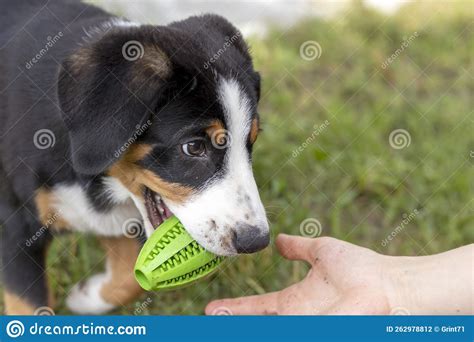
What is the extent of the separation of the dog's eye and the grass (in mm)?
1183

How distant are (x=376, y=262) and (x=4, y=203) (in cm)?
163

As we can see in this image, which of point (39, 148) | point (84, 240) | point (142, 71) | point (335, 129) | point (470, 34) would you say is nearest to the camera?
point (142, 71)

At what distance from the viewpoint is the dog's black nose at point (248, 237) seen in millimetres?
2771

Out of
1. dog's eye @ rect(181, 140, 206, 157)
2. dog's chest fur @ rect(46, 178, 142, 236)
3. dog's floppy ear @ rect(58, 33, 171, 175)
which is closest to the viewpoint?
dog's floppy ear @ rect(58, 33, 171, 175)

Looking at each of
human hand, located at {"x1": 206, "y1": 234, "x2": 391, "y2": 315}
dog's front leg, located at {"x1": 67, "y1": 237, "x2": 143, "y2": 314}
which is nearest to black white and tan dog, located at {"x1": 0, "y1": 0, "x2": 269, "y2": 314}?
dog's front leg, located at {"x1": 67, "y1": 237, "x2": 143, "y2": 314}

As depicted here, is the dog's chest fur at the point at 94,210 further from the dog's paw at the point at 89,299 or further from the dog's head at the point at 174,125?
the dog's paw at the point at 89,299

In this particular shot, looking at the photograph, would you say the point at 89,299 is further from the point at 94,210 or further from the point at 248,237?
the point at 248,237

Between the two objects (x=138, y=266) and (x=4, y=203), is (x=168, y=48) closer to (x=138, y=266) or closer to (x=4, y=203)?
(x=138, y=266)

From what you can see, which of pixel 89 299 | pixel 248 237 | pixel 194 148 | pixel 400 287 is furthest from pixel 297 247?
pixel 89 299

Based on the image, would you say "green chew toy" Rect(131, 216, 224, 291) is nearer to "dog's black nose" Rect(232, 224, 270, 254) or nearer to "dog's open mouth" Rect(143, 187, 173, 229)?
"dog's open mouth" Rect(143, 187, 173, 229)

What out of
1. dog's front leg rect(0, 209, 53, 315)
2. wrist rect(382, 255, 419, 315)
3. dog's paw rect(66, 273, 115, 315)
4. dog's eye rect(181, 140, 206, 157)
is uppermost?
dog's eye rect(181, 140, 206, 157)

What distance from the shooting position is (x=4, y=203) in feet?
11.0

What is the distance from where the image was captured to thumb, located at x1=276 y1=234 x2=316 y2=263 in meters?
3.34

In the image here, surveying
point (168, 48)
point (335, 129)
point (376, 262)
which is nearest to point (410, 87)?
→ point (335, 129)
